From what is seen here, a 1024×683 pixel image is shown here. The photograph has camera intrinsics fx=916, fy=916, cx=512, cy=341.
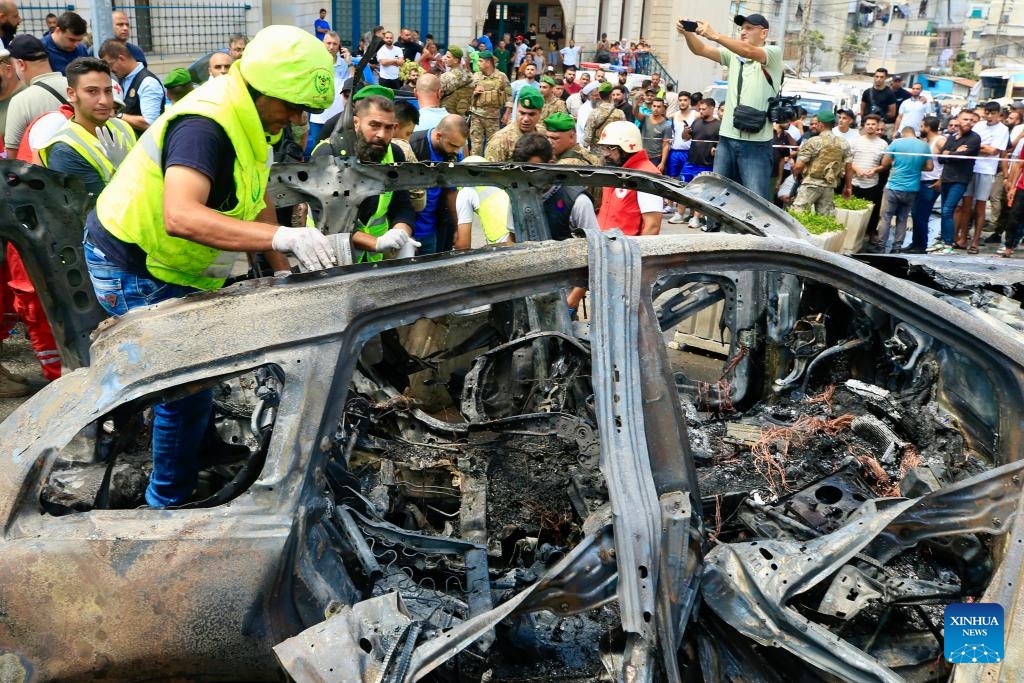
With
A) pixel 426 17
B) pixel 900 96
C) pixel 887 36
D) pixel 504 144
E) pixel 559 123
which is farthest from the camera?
pixel 887 36

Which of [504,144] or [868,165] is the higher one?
[504,144]

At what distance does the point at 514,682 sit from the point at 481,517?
78 centimetres

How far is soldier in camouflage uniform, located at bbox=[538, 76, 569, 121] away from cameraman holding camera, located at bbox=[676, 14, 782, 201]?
12.5 feet

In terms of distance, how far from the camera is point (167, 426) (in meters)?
3.13

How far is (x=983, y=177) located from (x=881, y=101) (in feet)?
11.8

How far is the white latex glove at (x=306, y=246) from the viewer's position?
2918 mm

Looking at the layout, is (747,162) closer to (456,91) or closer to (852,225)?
(852,225)

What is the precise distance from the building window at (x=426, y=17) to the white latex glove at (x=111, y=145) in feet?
71.9

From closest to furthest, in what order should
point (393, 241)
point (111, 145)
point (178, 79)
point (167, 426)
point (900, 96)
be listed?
point (167, 426)
point (393, 241)
point (111, 145)
point (178, 79)
point (900, 96)

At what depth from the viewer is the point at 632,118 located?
12.7m

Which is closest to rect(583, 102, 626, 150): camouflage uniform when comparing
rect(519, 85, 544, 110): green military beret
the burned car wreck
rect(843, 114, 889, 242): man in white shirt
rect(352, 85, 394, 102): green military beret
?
rect(843, 114, 889, 242): man in white shirt

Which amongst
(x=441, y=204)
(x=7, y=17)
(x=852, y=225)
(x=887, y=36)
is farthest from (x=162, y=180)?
(x=887, y=36)

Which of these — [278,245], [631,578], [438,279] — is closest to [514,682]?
[631,578]

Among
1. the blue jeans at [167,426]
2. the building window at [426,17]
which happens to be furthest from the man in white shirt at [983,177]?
the building window at [426,17]
